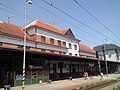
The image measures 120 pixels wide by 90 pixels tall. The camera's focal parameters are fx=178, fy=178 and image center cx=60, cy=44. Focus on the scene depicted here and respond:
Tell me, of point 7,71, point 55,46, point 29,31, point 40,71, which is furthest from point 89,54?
point 7,71

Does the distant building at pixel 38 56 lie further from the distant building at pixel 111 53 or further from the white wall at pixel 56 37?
the distant building at pixel 111 53

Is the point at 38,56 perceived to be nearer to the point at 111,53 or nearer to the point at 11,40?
the point at 11,40

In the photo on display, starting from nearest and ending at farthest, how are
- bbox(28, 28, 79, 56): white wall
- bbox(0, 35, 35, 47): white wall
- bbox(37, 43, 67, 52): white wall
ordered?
bbox(0, 35, 35, 47): white wall, bbox(37, 43, 67, 52): white wall, bbox(28, 28, 79, 56): white wall

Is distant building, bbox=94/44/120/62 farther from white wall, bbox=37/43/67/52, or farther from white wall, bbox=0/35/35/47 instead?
white wall, bbox=0/35/35/47

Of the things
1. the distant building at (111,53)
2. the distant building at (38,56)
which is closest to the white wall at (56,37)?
the distant building at (38,56)

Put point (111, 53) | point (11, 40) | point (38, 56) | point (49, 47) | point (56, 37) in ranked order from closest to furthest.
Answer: point (38, 56) → point (11, 40) → point (49, 47) → point (56, 37) → point (111, 53)

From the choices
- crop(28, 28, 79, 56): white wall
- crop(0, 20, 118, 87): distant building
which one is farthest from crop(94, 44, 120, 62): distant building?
crop(28, 28, 79, 56): white wall

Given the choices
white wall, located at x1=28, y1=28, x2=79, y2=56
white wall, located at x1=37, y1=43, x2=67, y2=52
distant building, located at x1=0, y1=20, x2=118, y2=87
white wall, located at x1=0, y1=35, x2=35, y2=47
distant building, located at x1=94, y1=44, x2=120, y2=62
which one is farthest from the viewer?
distant building, located at x1=94, y1=44, x2=120, y2=62

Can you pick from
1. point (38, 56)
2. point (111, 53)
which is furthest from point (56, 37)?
point (111, 53)

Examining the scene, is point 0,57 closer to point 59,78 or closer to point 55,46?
point 59,78

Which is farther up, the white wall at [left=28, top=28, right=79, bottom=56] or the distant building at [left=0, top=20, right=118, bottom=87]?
the white wall at [left=28, top=28, right=79, bottom=56]

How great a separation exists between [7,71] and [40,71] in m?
6.41

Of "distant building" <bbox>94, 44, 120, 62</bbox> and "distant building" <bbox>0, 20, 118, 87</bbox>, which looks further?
"distant building" <bbox>94, 44, 120, 62</bbox>

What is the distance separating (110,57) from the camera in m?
94.2
